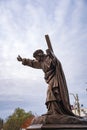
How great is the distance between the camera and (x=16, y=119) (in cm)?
6694

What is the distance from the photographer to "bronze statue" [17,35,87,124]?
972cm

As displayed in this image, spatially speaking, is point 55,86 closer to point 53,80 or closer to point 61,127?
point 53,80

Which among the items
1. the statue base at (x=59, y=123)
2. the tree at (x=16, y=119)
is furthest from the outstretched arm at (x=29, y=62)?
the tree at (x=16, y=119)

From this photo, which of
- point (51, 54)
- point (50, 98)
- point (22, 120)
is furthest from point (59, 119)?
point (22, 120)

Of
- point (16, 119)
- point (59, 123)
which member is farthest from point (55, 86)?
point (16, 119)

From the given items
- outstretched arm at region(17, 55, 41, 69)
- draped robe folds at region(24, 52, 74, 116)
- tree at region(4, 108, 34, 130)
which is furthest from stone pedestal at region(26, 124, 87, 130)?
tree at region(4, 108, 34, 130)

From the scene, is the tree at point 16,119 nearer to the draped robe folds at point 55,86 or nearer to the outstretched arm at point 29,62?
the outstretched arm at point 29,62

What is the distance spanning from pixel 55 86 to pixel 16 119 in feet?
191

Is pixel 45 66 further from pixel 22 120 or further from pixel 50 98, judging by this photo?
pixel 22 120

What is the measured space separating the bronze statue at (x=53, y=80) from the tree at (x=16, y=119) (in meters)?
56.0

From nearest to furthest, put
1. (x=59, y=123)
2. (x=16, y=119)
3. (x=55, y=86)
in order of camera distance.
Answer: (x=59, y=123) → (x=55, y=86) → (x=16, y=119)

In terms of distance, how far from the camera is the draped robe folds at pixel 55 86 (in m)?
9.73

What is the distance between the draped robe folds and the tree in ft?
185

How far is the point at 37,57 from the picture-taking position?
10.7 metres
